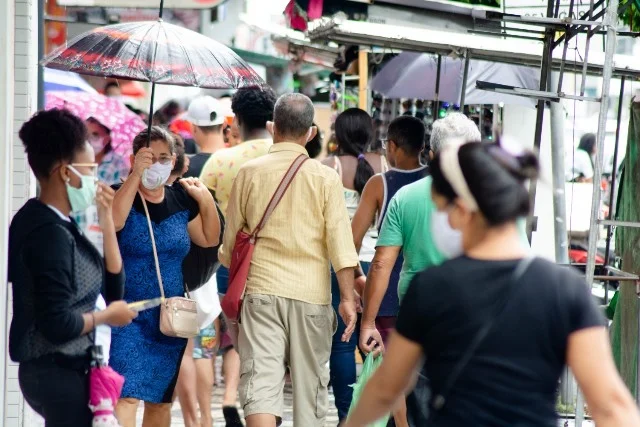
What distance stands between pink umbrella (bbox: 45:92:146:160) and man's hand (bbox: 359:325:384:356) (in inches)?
139

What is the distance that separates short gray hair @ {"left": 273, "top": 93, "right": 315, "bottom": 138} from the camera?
6355mm

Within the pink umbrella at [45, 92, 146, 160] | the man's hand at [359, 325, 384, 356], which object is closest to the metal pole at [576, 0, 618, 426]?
the man's hand at [359, 325, 384, 356]

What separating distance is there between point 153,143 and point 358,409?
3.16m

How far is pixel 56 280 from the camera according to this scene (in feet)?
13.8

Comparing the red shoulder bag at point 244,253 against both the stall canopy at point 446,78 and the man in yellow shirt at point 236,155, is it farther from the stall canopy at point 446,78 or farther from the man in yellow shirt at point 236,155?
the stall canopy at point 446,78

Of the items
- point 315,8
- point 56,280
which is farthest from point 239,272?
point 315,8

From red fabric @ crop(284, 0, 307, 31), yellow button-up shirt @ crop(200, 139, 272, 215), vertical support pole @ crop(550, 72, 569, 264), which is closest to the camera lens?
yellow button-up shirt @ crop(200, 139, 272, 215)

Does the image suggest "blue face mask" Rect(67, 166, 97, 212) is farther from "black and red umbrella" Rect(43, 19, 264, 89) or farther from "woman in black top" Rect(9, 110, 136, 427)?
"black and red umbrella" Rect(43, 19, 264, 89)

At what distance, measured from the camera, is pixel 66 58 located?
622cm

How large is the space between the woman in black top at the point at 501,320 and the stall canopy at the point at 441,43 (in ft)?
13.9

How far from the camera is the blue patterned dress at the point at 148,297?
6.10 meters

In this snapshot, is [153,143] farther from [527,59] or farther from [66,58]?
[527,59]

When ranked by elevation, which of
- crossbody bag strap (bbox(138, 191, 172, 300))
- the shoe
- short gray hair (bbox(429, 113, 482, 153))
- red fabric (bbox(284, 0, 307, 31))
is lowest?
the shoe

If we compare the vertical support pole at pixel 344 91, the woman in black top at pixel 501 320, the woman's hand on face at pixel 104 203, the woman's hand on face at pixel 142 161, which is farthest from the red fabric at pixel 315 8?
the vertical support pole at pixel 344 91
